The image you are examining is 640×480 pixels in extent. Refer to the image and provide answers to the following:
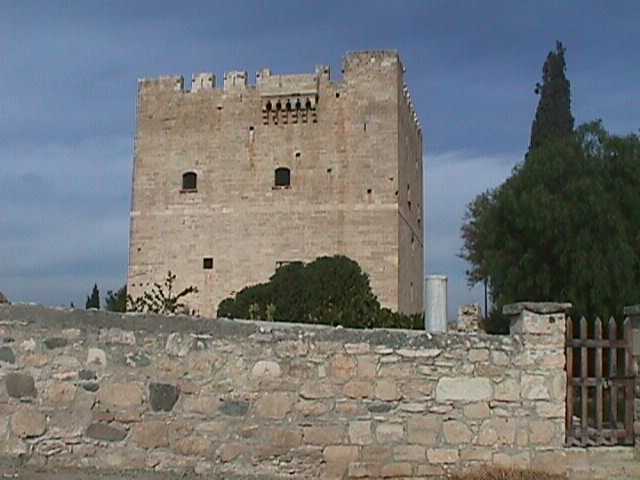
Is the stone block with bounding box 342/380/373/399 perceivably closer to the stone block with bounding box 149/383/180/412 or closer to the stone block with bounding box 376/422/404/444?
the stone block with bounding box 376/422/404/444

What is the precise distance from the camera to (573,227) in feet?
60.6

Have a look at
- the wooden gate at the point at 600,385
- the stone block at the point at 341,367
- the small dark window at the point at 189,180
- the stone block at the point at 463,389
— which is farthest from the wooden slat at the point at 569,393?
the small dark window at the point at 189,180

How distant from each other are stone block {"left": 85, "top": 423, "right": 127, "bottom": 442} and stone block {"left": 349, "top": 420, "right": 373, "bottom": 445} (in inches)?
69.0

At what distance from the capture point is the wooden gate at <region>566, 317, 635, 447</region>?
6.55 metres

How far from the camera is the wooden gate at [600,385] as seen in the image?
6547 millimetres

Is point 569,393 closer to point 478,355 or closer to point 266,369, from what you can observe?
point 478,355

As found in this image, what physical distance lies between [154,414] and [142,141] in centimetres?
2624

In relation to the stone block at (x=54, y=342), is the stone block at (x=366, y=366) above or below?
below

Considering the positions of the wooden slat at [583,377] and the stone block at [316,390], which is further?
the wooden slat at [583,377]

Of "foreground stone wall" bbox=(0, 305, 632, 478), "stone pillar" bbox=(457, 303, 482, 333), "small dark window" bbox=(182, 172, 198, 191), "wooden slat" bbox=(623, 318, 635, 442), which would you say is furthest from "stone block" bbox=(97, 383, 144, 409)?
"small dark window" bbox=(182, 172, 198, 191)

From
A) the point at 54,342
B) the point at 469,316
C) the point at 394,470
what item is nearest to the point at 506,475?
the point at 394,470

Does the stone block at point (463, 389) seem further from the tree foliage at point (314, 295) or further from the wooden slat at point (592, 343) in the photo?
the tree foliage at point (314, 295)

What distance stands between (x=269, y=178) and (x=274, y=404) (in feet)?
78.4

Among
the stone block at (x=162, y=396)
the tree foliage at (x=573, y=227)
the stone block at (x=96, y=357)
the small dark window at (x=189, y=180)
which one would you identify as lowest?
the stone block at (x=162, y=396)
